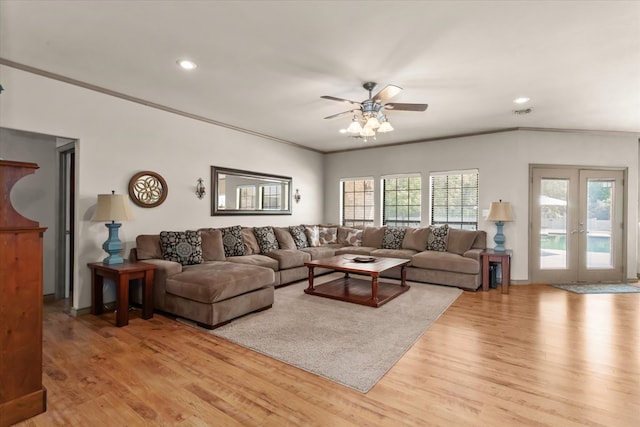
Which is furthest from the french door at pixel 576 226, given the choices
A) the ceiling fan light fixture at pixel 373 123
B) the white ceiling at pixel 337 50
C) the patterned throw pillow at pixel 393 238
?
the ceiling fan light fixture at pixel 373 123

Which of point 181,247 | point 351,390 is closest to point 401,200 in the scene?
point 181,247

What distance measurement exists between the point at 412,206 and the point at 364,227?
1.14 metres

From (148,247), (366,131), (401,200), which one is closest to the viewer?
(366,131)

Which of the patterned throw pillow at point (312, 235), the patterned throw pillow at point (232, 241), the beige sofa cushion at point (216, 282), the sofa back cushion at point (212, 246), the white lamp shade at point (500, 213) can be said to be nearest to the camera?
the beige sofa cushion at point (216, 282)

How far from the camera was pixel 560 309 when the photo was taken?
4.00 metres

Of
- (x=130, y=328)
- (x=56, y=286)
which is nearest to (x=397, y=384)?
(x=130, y=328)

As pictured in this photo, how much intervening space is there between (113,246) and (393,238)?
4.68 metres

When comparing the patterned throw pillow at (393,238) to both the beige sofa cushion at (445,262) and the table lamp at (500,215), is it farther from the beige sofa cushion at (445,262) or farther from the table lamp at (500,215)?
the table lamp at (500,215)

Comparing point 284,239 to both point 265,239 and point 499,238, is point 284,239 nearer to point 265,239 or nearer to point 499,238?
point 265,239

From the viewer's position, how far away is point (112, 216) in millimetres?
3477

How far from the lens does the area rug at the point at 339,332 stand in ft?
8.18

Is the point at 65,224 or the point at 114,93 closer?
the point at 114,93

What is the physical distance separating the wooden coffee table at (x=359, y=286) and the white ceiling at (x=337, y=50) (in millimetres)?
2266

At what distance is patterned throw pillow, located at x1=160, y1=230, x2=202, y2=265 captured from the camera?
4051 mm
